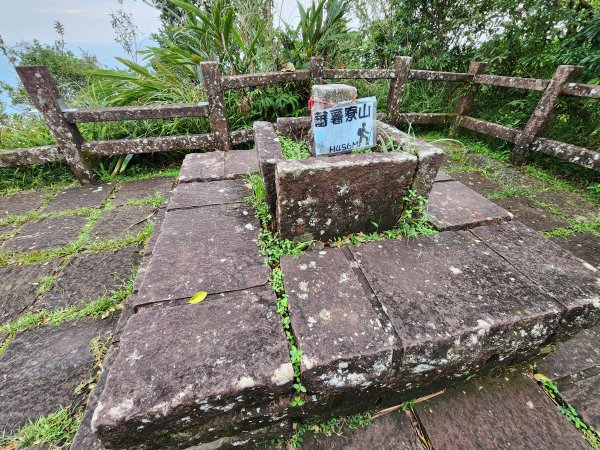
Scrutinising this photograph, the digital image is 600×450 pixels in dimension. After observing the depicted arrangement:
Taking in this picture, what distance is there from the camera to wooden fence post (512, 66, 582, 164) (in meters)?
2.88

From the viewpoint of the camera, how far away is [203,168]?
2434 millimetres

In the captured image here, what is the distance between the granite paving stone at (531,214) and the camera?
2465mm

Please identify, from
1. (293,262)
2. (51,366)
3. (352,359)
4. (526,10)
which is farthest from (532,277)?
(526,10)

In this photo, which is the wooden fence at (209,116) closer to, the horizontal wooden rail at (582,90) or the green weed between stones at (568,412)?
the horizontal wooden rail at (582,90)

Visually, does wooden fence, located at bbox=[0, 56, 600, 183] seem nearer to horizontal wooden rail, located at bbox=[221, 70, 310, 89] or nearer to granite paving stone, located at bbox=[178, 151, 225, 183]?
horizontal wooden rail, located at bbox=[221, 70, 310, 89]

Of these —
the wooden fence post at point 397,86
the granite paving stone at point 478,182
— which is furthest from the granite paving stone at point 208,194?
the wooden fence post at point 397,86

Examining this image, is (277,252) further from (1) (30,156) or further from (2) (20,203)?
(1) (30,156)

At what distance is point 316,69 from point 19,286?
343 cm

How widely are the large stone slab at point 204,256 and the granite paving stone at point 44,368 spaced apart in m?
0.63

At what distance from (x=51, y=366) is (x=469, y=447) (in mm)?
2031

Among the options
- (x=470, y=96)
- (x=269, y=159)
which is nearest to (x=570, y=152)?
(x=470, y=96)

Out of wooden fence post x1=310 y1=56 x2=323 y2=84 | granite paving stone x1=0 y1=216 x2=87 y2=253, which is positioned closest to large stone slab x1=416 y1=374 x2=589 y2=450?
granite paving stone x1=0 y1=216 x2=87 y2=253

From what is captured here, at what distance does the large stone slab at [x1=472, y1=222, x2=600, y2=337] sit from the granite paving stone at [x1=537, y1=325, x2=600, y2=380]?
290 mm

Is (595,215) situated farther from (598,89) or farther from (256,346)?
(256,346)
